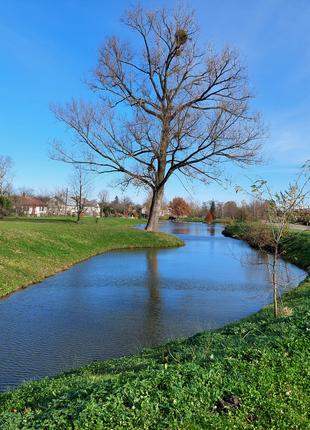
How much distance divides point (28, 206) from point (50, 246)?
227 feet

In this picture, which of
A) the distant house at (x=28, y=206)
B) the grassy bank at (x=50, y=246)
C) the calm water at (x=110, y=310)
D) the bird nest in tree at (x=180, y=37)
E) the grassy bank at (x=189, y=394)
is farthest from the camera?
the distant house at (x=28, y=206)

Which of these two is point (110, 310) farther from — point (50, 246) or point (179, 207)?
point (179, 207)

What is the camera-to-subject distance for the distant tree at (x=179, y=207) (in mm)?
127188

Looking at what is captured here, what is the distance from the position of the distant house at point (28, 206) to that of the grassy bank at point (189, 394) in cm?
7327

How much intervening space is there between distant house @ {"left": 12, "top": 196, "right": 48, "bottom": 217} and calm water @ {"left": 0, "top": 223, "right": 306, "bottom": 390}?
60.8 meters

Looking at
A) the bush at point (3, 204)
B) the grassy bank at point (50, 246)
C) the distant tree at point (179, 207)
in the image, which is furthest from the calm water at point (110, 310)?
the distant tree at point (179, 207)

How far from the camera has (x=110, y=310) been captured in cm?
1143

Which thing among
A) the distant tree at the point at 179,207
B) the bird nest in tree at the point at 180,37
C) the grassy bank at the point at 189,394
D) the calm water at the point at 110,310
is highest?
the bird nest in tree at the point at 180,37

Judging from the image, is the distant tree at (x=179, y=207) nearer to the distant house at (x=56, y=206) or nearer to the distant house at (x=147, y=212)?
the distant house at (x=147, y=212)

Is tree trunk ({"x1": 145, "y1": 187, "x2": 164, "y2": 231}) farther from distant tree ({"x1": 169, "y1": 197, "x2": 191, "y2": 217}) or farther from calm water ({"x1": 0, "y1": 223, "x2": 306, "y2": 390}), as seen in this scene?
distant tree ({"x1": 169, "y1": 197, "x2": 191, "y2": 217})

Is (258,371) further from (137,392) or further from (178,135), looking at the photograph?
(178,135)

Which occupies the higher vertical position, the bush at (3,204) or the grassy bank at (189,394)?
the bush at (3,204)

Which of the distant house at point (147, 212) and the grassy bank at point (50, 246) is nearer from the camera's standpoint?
the grassy bank at point (50, 246)

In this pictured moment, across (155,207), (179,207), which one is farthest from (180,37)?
(179,207)
